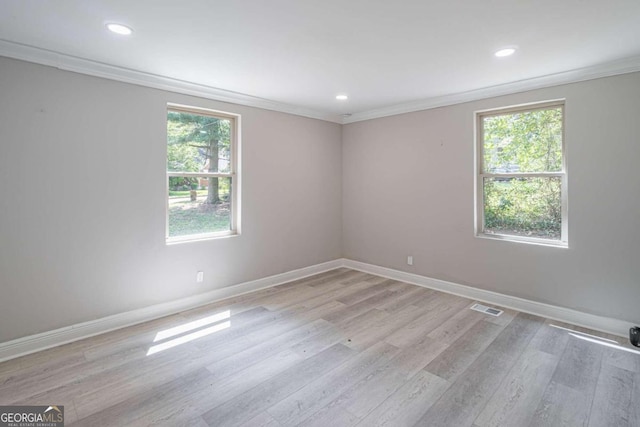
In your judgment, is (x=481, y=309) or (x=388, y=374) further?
(x=481, y=309)

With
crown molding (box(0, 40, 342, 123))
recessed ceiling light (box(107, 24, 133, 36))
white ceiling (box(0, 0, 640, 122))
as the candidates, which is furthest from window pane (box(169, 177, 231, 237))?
recessed ceiling light (box(107, 24, 133, 36))

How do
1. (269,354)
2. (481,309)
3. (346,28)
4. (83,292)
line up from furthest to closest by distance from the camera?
1. (481,309)
2. (83,292)
3. (269,354)
4. (346,28)

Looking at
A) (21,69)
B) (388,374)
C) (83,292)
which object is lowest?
(388,374)

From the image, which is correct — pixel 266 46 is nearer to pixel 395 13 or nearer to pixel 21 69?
pixel 395 13

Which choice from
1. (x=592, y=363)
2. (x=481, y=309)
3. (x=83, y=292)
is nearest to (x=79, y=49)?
(x=83, y=292)

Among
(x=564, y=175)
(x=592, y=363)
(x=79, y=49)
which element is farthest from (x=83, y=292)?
(x=564, y=175)

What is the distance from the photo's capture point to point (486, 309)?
3.60 meters

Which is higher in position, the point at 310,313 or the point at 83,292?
the point at 83,292

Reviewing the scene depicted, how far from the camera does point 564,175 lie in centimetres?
332

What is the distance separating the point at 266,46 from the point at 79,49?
1552 millimetres

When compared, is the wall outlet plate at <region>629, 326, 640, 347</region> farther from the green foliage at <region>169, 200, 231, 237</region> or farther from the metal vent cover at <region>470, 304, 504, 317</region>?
the green foliage at <region>169, 200, 231, 237</region>

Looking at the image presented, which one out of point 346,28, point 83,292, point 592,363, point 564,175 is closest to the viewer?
point 346,28

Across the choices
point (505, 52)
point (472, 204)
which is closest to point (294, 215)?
point (472, 204)

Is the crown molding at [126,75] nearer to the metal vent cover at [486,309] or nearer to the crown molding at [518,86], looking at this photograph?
the crown molding at [518,86]
